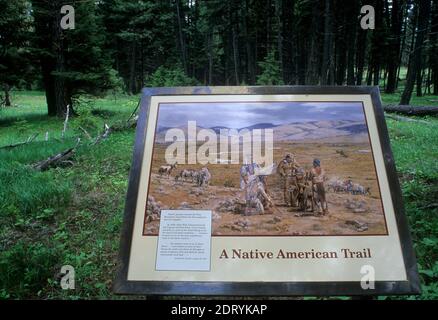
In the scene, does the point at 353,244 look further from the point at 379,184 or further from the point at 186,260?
the point at 186,260

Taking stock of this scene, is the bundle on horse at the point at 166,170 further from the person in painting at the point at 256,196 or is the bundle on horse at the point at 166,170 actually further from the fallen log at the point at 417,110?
the fallen log at the point at 417,110

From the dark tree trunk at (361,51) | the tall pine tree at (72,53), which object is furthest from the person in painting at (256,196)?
the dark tree trunk at (361,51)

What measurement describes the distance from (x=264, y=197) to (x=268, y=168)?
28 cm

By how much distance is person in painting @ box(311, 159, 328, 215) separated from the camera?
3.69 meters

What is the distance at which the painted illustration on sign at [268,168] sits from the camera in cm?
360

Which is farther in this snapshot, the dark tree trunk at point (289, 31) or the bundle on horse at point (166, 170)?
the dark tree trunk at point (289, 31)

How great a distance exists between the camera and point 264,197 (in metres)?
3.75

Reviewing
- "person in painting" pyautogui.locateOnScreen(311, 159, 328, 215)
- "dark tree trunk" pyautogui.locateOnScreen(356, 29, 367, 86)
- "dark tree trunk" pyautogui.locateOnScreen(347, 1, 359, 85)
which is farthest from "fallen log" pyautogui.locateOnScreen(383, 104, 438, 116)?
"dark tree trunk" pyautogui.locateOnScreen(356, 29, 367, 86)

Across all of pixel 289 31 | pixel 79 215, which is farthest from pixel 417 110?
pixel 289 31

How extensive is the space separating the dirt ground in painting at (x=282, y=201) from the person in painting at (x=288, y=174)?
45 millimetres

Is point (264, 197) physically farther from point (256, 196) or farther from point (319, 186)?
point (319, 186)

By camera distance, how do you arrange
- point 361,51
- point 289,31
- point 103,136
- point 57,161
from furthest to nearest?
1. point 289,31
2. point 361,51
3. point 103,136
4. point 57,161

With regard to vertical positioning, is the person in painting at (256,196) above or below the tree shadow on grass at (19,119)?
above

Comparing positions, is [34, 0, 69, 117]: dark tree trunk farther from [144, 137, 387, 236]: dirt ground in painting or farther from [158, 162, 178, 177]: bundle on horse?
[144, 137, 387, 236]: dirt ground in painting
